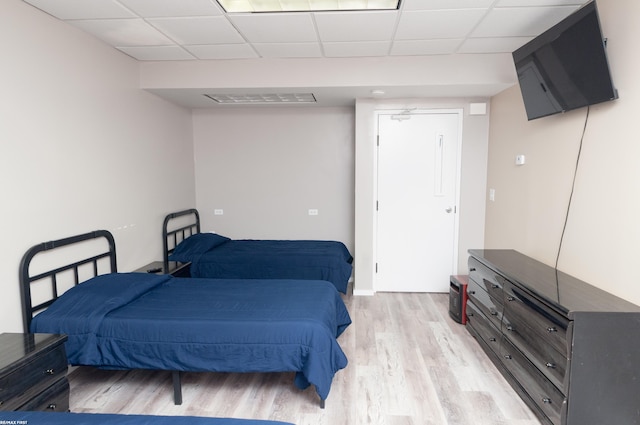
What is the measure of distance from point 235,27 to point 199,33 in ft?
1.06

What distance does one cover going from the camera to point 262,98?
3.97 m

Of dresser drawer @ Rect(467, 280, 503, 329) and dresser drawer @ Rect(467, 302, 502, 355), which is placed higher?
dresser drawer @ Rect(467, 280, 503, 329)

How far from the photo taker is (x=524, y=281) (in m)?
2.26

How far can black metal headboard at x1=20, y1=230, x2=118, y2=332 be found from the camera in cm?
216

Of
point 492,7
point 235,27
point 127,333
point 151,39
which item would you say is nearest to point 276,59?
point 235,27

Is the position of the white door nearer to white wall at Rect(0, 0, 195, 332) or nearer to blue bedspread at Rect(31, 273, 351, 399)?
blue bedspread at Rect(31, 273, 351, 399)

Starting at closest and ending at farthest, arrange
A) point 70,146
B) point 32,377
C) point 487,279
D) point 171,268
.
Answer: point 32,377
point 70,146
point 487,279
point 171,268

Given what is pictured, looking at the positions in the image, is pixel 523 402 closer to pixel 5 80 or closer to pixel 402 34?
pixel 402 34

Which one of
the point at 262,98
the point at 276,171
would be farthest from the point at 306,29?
the point at 276,171

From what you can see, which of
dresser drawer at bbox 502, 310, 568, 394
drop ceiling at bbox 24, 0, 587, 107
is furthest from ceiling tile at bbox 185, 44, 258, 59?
dresser drawer at bbox 502, 310, 568, 394

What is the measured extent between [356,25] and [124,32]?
1.79 meters

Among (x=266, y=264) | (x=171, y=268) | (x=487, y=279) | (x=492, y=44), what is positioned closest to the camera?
(x=487, y=279)

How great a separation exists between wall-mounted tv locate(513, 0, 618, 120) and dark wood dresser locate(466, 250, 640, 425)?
116cm

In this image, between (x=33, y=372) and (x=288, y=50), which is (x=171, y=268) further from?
(x=288, y=50)
